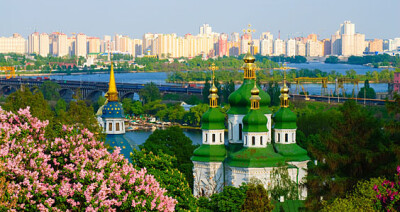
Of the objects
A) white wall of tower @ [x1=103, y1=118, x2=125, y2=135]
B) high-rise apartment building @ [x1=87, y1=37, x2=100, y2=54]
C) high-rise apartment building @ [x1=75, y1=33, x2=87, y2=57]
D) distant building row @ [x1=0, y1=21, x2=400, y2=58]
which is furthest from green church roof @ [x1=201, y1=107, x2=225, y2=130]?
high-rise apartment building @ [x1=87, y1=37, x2=100, y2=54]

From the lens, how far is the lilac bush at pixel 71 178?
28.1ft

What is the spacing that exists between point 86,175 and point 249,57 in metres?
8.20

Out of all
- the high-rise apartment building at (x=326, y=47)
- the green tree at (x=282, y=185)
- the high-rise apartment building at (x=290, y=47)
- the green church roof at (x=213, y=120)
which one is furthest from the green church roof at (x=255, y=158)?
the high-rise apartment building at (x=326, y=47)

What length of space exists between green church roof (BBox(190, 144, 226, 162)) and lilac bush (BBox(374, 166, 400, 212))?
5897 millimetres

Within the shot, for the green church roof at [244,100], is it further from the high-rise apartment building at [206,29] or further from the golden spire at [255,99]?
the high-rise apartment building at [206,29]

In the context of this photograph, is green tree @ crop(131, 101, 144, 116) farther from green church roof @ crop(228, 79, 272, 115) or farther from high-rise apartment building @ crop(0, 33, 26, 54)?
high-rise apartment building @ crop(0, 33, 26, 54)

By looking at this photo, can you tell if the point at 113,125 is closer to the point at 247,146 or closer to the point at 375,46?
the point at 247,146

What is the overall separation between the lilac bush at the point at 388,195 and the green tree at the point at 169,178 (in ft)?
7.30

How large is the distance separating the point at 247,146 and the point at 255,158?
312 mm

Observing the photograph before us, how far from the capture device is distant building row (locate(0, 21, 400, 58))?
13900cm

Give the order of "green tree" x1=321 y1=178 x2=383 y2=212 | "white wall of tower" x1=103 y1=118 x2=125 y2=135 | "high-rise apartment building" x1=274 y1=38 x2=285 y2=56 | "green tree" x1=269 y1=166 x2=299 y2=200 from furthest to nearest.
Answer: "high-rise apartment building" x1=274 y1=38 x2=285 y2=56 → "white wall of tower" x1=103 y1=118 x2=125 y2=135 → "green tree" x1=269 y1=166 x2=299 y2=200 → "green tree" x1=321 y1=178 x2=383 y2=212

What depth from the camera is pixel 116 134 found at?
17.8 meters

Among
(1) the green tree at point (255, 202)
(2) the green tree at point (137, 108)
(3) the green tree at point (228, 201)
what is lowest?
(2) the green tree at point (137, 108)

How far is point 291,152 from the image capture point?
16047mm
